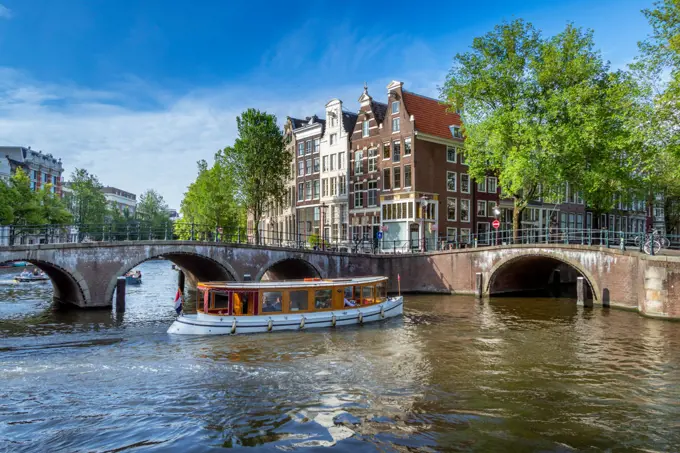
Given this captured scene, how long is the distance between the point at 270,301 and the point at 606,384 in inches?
559

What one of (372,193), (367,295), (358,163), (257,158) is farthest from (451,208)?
(367,295)

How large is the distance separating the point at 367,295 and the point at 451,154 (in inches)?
993

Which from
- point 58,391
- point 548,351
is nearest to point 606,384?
point 548,351

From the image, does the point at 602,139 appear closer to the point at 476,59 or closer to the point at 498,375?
the point at 476,59

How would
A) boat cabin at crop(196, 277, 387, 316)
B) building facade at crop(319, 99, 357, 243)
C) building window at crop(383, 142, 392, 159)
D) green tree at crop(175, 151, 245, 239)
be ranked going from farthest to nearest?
1. green tree at crop(175, 151, 245, 239)
2. building facade at crop(319, 99, 357, 243)
3. building window at crop(383, 142, 392, 159)
4. boat cabin at crop(196, 277, 387, 316)

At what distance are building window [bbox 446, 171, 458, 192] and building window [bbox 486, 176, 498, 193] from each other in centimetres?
456

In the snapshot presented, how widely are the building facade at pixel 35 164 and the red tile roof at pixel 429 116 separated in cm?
7652

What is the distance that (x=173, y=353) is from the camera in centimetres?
1911

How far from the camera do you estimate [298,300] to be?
24672mm

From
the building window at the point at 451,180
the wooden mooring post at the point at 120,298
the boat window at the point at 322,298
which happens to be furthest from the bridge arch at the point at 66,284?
the building window at the point at 451,180

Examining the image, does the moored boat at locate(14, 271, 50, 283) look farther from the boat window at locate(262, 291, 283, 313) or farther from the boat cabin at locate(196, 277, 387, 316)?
the boat window at locate(262, 291, 283, 313)

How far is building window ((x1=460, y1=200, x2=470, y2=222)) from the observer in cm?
4862

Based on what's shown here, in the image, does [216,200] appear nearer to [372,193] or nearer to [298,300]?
[372,193]

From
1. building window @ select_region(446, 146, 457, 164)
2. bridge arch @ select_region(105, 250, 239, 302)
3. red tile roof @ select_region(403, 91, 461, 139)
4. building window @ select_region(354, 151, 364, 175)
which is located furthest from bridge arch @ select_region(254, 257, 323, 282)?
building window @ select_region(446, 146, 457, 164)
